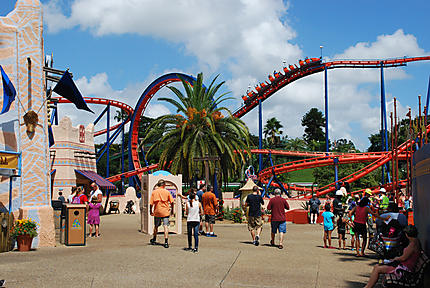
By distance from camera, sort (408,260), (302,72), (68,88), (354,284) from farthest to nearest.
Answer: (302,72)
(68,88)
(354,284)
(408,260)

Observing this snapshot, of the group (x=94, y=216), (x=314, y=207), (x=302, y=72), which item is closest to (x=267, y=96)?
(x=302, y=72)

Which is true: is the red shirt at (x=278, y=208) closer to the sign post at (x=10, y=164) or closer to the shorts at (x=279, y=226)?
the shorts at (x=279, y=226)

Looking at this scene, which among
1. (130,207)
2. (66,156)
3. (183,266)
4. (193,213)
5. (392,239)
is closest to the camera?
(392,239)

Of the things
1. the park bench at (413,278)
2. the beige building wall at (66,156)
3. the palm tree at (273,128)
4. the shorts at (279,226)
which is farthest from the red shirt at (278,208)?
the palm tree at (273,128)

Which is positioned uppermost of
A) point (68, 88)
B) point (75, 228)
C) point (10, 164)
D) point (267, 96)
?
point (267, 96)

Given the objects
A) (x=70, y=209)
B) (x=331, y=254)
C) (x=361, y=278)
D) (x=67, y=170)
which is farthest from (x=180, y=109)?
(x=361, y=278)

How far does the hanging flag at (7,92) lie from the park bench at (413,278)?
367 inches

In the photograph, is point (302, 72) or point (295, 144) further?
point (295, 144)

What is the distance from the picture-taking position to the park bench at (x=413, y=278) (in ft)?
21.3

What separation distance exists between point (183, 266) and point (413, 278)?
4295mm

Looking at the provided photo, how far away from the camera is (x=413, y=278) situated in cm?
650

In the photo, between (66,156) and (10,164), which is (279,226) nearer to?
(10,164)

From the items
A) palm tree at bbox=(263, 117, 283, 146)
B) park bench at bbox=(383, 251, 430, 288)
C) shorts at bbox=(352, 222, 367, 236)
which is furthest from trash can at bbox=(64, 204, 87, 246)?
palm tree at bbox=(263, 117, 283, 146)

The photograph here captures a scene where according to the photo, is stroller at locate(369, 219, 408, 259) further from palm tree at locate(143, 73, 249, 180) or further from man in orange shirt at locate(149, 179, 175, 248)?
palm tree at locate(143, 73, 249, 180)
